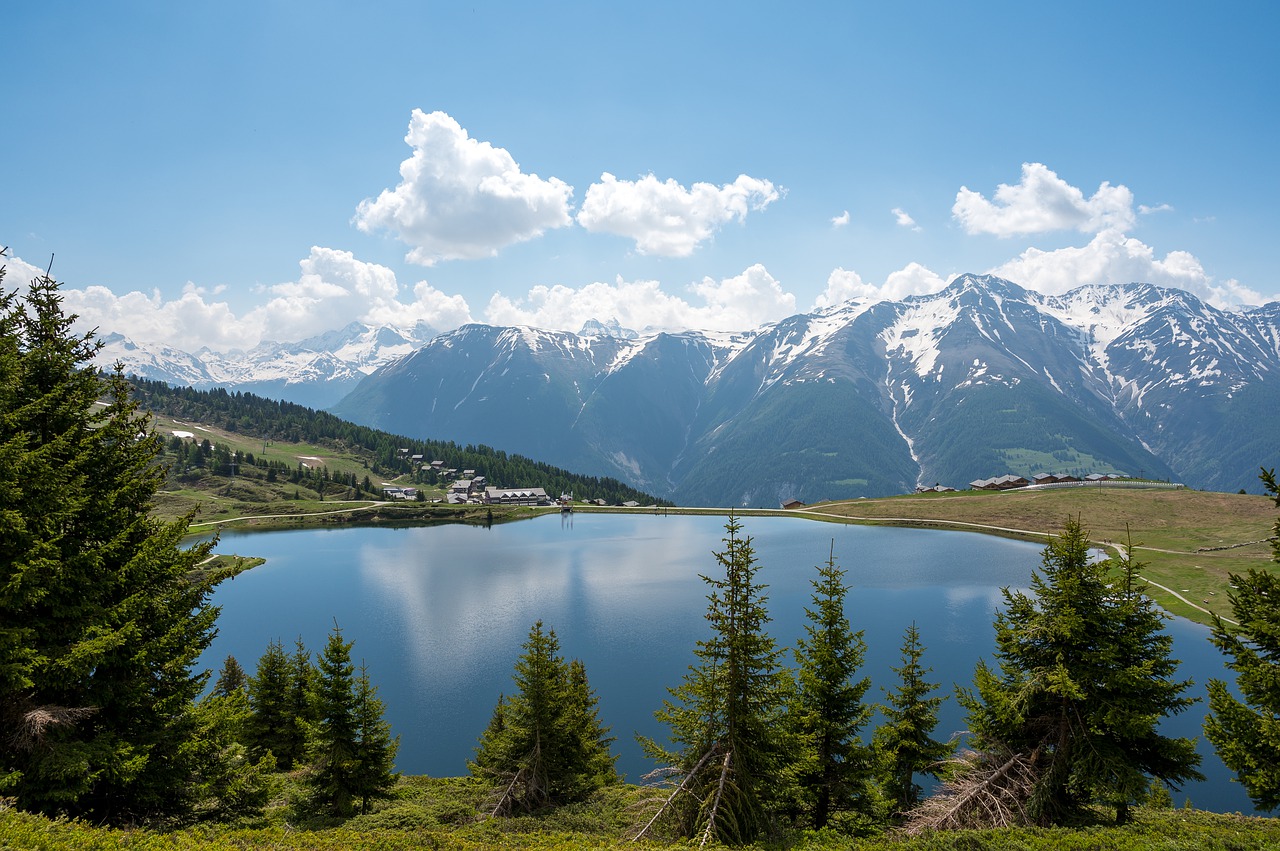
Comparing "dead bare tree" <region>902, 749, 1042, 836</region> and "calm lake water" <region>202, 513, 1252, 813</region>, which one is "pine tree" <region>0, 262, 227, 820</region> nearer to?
"dead bare tree" <region>902, 749, 1042, 836</region>

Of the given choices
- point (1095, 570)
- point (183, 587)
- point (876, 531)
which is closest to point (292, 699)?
point (183, 587)

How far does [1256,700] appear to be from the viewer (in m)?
16.3

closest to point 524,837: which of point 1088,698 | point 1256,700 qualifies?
point 1088,698

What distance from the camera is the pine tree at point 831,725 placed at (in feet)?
73.9

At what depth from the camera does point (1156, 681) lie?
60.6 ft

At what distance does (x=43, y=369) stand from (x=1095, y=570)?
32.1 metres

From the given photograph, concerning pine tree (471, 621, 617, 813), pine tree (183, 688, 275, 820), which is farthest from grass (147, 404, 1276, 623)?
pine tree (183, 688, 275, 820)

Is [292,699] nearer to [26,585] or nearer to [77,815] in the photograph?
[77,815]

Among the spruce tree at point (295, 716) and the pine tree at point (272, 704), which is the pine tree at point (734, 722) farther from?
the pine tree at point (272, 704)

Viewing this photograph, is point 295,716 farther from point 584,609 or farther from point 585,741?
point 584,609

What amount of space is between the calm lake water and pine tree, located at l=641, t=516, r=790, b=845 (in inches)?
963

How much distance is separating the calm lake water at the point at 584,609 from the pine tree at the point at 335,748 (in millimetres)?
15058

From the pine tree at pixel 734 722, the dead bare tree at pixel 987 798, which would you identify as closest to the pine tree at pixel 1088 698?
the dead bare tree at pixel 987 798

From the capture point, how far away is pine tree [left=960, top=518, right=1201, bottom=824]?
1822cm
